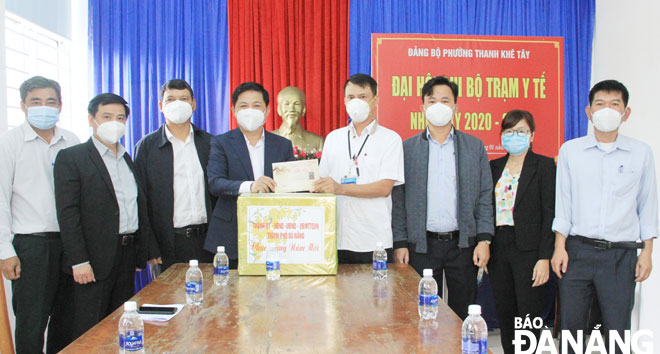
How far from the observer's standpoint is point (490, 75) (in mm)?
4320

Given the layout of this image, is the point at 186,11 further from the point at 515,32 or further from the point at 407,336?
the point at 407,336

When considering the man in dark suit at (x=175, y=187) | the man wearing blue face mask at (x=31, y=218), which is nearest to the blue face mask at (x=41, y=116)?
the man wearing blue face mask at (x=31, y=218)

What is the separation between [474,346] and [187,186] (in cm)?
210

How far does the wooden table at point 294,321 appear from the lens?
1509 mm

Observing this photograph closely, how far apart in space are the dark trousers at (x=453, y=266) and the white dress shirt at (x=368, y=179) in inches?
9.6

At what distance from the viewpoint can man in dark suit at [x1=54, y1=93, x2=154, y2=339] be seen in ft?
8.56

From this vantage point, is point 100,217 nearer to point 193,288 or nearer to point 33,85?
point 33,85

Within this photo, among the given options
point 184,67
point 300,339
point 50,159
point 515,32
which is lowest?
point 300,339

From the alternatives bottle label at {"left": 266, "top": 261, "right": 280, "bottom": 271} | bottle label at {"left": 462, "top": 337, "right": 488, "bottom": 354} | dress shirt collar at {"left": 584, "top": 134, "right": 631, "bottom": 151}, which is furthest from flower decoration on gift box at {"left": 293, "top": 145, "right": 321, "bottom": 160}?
bottle label at {"left": 462, "top": 337, "right": 488, "bottom": 354}

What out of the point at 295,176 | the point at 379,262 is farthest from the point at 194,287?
the point at 379,262

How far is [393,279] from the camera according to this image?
2.32m

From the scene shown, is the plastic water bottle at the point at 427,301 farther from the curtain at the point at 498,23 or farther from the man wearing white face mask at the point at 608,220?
the curtain at the point at 498,23

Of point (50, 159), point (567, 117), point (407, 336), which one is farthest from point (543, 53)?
point (50, 159)

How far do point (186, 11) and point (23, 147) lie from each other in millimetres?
2254
